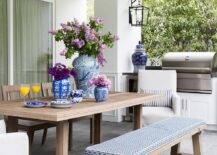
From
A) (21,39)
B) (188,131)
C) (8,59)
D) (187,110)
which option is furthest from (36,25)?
(188,131)

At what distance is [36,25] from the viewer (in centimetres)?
569

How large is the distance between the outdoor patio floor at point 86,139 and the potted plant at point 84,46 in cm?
101

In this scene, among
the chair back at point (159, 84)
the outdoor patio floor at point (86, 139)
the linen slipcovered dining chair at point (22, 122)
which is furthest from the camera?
the chair back at point (159, 84)

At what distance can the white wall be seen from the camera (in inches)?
240

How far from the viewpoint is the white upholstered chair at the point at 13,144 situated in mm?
1901

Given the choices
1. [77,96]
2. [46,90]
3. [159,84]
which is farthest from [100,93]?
[159,84]

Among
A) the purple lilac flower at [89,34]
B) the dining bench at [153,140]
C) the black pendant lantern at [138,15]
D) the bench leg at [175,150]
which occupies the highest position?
the black pendant lantern at [138,15]

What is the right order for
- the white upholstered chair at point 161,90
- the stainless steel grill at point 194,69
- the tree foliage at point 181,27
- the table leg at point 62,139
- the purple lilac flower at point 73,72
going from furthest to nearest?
the tree foliage at point 181,27
the stainless steel grill at point 194,69
the white upholstered chair at point 161,90
the purple lilac flower at point 73,72
the table leg at point 62,139

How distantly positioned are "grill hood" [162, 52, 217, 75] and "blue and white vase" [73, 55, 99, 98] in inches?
90.8

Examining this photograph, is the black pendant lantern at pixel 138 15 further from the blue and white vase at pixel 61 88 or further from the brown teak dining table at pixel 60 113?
the blue and white vase at pixel 61 88

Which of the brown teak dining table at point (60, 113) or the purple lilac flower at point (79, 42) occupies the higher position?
the purple lilac flower at point (79, 42)

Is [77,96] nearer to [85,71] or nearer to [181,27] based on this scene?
[85,71]

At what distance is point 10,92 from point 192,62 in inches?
114

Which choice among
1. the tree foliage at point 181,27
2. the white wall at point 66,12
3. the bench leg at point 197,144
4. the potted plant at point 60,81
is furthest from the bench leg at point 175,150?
the tree foliage at point 181,27
